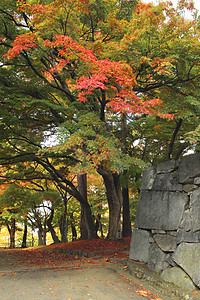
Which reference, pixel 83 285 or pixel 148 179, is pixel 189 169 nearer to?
pixel 148 179

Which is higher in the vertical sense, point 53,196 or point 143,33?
point 143,33

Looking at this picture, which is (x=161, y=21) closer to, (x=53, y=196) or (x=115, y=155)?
(x=115, y=155)

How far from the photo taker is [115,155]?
7.16m

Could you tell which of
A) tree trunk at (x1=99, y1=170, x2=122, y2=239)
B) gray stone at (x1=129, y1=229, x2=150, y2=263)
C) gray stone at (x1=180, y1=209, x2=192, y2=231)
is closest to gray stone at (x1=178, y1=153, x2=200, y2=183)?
gray stone at (x1=180, y1=209, x2=192, y2=231)

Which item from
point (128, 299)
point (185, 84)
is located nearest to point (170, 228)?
point (128, 299)

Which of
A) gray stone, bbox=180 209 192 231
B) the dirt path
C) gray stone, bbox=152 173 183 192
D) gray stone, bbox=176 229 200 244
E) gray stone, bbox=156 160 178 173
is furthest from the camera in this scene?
gray stone, bbox=156 160 178 173

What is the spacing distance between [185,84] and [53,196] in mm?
9668

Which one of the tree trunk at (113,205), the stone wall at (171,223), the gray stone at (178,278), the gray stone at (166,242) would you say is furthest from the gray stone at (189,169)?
the tree trunk at (113,205)

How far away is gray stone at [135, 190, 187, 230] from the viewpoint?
538 centimetres

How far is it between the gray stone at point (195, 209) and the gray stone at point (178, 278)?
0.90 meters

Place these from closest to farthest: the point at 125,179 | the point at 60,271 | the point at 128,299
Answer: the point at 128,299
the point at 60,271
the point at 125,179

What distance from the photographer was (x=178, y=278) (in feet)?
16.1

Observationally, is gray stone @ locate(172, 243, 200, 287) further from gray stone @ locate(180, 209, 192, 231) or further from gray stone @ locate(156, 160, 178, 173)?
gray stone @ locate(156, 160, 178, 173)

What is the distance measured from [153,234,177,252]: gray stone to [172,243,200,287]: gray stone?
0.50 feet
